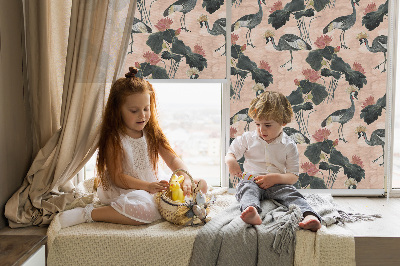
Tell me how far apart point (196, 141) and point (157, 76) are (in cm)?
64

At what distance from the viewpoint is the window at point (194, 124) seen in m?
2.76

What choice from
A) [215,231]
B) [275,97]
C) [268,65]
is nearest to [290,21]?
[268,65]

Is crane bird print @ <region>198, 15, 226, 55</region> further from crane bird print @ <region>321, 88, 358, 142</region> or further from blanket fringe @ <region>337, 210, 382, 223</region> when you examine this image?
blanket fringe @ <region>337, 210, 382, 223</region>

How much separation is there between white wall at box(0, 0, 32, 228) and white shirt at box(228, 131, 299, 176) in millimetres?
1155

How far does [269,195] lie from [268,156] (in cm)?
22

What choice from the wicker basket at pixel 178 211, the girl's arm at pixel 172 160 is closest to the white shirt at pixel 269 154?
the girl's arm at pixel 172 160

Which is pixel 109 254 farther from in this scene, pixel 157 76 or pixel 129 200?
pixel 157 76

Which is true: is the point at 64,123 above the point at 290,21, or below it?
below

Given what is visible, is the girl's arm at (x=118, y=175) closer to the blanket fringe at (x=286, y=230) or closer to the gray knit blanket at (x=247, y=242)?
the gray knit blanket at (x=247, y=242)

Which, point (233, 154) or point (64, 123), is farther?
point (233, 154)

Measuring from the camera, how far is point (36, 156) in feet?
6.86

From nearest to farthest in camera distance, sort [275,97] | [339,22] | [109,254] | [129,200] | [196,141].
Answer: [109,254], [129,200], [275,97], [339,22], [196,141]

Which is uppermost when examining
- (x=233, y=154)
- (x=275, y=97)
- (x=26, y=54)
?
(x=26, y=54)

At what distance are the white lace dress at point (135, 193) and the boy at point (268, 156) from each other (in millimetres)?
A: 458
